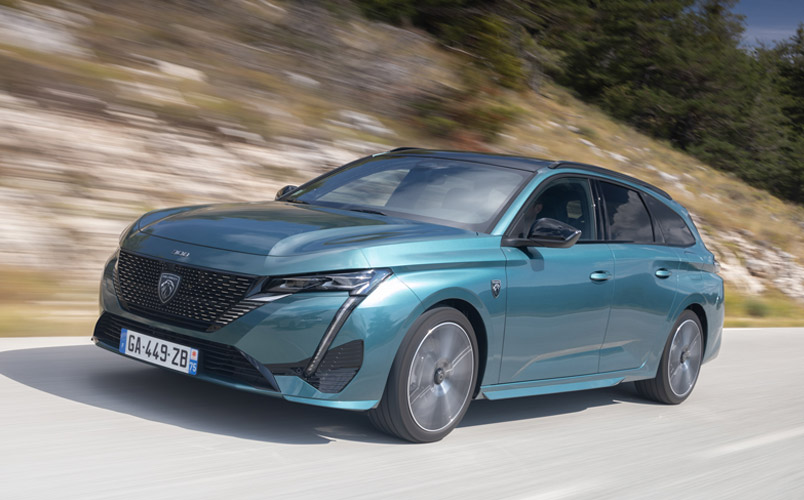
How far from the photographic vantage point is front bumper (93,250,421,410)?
455 centimetres

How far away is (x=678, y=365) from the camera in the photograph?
7.31 meters

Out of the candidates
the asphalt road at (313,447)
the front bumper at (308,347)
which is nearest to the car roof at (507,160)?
the asphalt road at (313,447)

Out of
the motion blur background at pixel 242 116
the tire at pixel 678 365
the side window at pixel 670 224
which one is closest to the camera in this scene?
the tire at pixel 678 365

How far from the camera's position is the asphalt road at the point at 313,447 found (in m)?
4.15

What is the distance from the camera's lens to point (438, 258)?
5066 mm

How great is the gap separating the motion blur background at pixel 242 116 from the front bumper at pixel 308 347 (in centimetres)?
303

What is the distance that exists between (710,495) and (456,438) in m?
1.33

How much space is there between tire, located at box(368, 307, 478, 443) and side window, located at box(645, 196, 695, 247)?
8.49 ft

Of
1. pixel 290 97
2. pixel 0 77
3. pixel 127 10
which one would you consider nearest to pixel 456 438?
pixel 0 77

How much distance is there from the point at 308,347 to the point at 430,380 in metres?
0.80

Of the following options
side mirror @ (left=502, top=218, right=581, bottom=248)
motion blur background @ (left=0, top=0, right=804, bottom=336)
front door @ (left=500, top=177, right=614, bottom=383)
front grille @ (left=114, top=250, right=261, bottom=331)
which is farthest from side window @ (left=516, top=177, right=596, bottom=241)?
motion blur background @ (left=0, top=0, right=804, bottom=336)

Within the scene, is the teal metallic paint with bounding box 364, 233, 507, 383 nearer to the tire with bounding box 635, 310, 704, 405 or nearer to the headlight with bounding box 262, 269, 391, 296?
the headlight with bounding box 262, 269, 391, 296

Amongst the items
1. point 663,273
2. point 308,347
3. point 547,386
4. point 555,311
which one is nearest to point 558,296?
point 555,311

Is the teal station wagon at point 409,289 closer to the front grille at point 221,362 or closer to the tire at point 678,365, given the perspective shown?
the front grille at point 221,362
